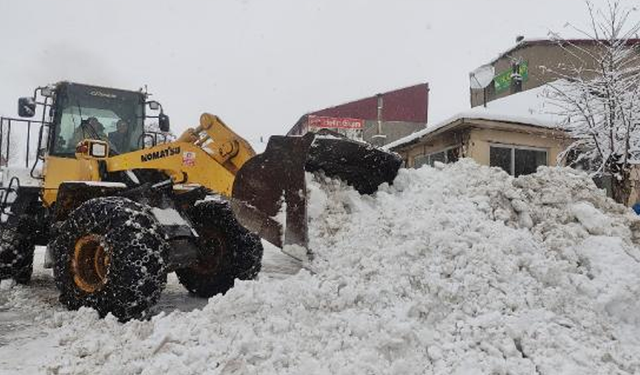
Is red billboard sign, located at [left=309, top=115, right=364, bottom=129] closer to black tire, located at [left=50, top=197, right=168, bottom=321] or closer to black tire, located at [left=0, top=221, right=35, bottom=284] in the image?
black tire, located at [left=0, top=221, right=35, bottom=284]

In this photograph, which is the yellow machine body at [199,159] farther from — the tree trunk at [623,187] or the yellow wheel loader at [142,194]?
the tree trunk at [623,187]

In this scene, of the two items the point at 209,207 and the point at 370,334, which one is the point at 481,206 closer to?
the point at 370,334

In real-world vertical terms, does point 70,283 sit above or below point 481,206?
below

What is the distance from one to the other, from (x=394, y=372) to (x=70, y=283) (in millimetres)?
3163

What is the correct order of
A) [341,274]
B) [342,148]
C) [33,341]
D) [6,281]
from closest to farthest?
[341,274] → [33,341] → [342,148] → [6,281]

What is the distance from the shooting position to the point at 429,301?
3379 mm

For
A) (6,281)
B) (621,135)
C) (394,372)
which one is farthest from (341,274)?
(621,135)

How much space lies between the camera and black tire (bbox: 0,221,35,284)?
6398mm

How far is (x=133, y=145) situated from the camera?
671 centimetres

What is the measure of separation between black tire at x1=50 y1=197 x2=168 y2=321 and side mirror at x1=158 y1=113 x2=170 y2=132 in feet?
7.68

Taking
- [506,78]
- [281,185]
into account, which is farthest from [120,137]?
[506,78]

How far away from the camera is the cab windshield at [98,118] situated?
640cm

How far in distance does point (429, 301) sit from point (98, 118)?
488 cm

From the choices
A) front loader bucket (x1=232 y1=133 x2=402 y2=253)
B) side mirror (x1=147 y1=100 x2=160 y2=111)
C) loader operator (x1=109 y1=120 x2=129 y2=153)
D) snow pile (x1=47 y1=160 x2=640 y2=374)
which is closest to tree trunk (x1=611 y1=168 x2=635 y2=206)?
snow pile (x1=47 y1=160 x2=640 y2=374)
